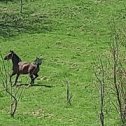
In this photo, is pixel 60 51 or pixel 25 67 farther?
pixel 60 51

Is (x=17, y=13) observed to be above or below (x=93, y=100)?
above

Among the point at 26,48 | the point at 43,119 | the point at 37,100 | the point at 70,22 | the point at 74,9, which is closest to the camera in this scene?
the point at 43,119

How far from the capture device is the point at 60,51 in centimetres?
3941

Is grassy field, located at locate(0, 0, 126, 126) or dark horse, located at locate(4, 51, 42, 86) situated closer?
grassy field, located at locate(0, 0, 126, 126)

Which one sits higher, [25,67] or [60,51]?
[60,51]

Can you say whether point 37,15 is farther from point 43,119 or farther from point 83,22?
point 43,119

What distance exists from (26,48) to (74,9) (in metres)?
15.5

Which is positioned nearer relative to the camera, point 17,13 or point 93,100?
point 93,100

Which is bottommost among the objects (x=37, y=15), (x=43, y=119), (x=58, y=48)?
(x=43, y=119)

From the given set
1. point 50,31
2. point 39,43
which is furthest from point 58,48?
point 50,31

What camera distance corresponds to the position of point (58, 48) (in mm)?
40406

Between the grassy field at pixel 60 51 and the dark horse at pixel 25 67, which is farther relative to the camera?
the dark horse at pixel 25 67

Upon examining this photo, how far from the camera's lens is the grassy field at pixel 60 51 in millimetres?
23391

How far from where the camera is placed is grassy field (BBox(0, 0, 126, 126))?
2339cm
